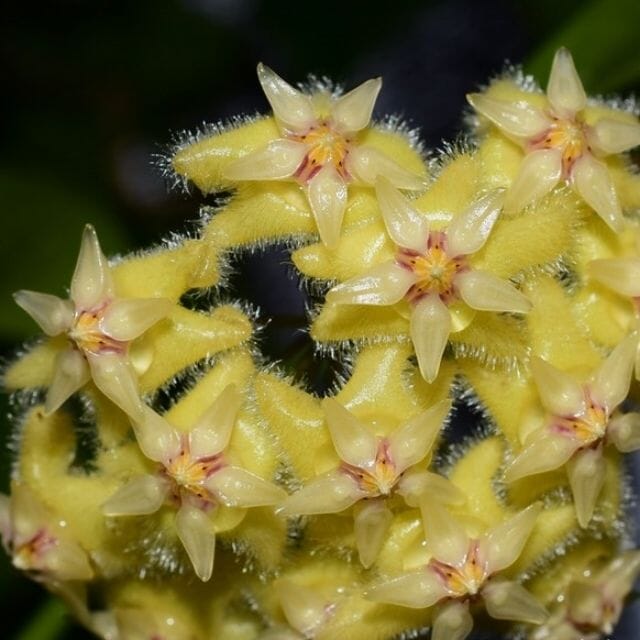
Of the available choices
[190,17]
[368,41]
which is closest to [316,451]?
[368,41]

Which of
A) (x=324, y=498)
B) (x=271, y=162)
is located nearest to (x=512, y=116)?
(x=271, y=162)

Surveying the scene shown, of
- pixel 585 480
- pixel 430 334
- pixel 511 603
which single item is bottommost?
pixel 511 603

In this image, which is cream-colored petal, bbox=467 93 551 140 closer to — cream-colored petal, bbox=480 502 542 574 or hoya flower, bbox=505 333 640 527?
hoya flower, bbox=505 333 640 527

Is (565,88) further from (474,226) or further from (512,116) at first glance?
(474,226)

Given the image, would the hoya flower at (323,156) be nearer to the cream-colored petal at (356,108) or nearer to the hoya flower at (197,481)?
the cream-colored petal at (356,108)

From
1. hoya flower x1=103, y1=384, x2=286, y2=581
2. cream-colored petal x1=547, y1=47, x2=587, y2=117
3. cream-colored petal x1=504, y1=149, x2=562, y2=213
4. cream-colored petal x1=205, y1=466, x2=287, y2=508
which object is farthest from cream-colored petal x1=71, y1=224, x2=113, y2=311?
cream-colored petal x1=547, y1=47, x2=587, y2=117

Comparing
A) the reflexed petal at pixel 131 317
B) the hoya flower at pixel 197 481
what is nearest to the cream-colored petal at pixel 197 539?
the hoya flower at pixel 197 481
